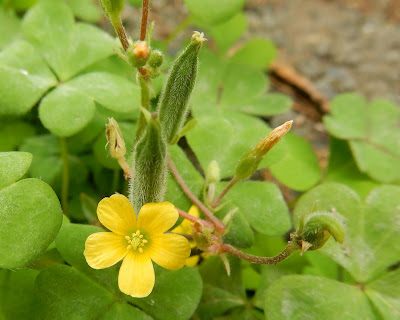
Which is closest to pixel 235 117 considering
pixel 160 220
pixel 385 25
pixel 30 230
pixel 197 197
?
pixel 197 197

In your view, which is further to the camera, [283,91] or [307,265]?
[283,91]

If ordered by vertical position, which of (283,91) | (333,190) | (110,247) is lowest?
(283,91)

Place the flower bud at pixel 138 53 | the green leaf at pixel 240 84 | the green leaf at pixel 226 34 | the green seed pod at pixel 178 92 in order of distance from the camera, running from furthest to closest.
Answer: the green leaf at pixel 226 34 < the green leaf at pixel 240 84 < the green seed pod at pixel 178 92 < the flower bud at pixel 138 53

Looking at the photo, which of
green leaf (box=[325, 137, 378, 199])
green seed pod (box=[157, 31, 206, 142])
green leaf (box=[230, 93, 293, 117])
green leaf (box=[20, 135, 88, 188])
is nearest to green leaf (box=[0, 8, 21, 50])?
green leaf (box=[20, 135, 88, 188])

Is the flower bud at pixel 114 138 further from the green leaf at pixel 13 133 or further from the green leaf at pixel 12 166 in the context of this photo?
the green leaf at pixel 13 133

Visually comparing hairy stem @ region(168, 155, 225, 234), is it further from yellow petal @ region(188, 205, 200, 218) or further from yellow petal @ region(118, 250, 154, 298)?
yellow petal @ region(118, 250, 154, 298)

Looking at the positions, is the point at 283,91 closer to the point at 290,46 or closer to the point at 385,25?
the point at 290,46

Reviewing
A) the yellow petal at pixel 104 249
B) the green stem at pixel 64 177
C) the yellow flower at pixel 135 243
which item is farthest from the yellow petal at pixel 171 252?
the green stem at pixel 64 177
